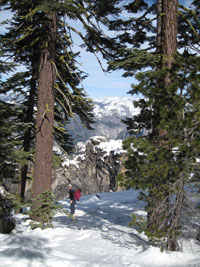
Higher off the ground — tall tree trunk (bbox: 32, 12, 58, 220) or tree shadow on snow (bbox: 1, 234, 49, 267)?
tall tree trunk (bbox: 32, 12, 58, 220)

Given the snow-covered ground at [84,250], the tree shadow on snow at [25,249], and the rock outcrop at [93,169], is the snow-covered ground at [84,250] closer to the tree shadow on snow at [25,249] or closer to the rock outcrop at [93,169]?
the tree shadow on snow at [25,249]

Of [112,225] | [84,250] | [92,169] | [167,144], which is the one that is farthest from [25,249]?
[92,169]

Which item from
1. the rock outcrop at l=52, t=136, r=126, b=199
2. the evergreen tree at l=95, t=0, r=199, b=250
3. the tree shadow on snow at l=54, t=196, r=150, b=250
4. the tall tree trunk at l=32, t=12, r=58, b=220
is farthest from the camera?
the rock outcrop at l=52, t=136, r=126, b=199

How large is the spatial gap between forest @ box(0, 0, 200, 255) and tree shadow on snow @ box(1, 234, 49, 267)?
100 centimetres

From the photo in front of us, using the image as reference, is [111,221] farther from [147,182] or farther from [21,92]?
[21,92]

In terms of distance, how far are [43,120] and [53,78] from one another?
1.47 metres

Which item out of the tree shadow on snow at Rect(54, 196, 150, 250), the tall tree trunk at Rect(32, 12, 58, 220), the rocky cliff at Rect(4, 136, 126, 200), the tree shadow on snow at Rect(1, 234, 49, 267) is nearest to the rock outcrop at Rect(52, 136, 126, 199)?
the rocky cliff at Rect(4, 136, 126, 200)

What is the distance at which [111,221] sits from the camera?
9.94 metres

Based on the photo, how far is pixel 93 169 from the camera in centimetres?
5044

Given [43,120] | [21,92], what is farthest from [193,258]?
[21,92]

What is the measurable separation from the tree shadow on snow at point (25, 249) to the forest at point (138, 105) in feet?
3.29

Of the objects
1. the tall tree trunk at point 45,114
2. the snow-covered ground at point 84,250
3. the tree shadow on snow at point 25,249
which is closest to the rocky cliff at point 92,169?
the tall tree trunk at point 45,114

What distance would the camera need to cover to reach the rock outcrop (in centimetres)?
4647

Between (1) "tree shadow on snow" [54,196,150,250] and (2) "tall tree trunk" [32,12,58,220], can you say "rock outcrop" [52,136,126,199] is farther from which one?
(2) "tall tree trunk" [32,12,58,220]
